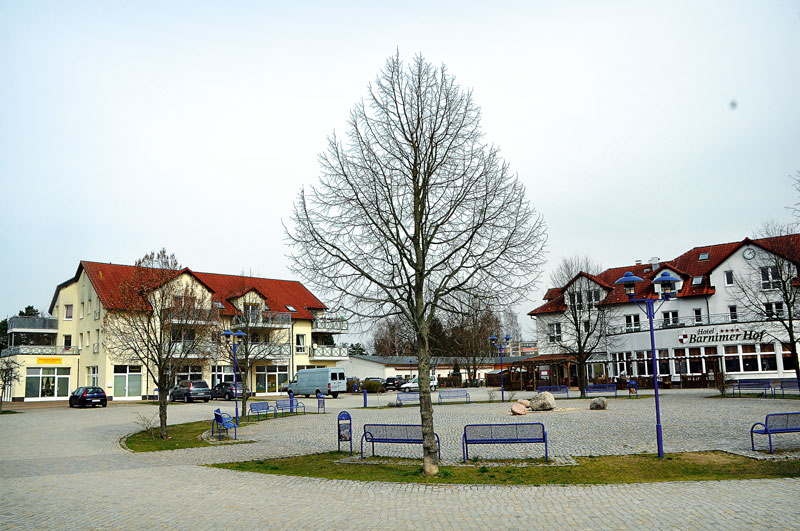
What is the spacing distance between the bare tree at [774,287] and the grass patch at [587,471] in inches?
794

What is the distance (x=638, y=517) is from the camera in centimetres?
808

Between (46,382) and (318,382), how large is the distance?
20988 mm

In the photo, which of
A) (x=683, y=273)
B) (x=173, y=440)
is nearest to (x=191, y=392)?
(x=173, y=440)

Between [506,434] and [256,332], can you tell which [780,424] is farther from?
[256,332]

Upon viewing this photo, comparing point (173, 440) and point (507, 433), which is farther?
point (173, 440)

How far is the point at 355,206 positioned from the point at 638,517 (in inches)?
302

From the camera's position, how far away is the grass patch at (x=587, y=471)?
10.9 m

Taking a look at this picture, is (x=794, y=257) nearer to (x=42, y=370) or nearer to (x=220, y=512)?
(x=220, y=512)

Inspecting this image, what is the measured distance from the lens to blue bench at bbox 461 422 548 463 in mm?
13062

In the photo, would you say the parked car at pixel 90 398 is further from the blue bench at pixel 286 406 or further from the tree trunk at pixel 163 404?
the tree trunk at pixel 163 404

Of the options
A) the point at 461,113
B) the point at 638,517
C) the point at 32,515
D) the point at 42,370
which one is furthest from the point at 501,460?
the point at 42,370

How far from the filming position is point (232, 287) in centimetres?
5494

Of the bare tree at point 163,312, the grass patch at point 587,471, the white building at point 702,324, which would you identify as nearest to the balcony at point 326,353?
the white building at point 702,324

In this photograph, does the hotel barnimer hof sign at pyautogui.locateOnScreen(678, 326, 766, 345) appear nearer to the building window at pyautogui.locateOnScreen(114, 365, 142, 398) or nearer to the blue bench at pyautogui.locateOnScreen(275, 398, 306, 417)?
the blue bench at pyautogui.locateOnScreen(275, 398, 306, 417)
